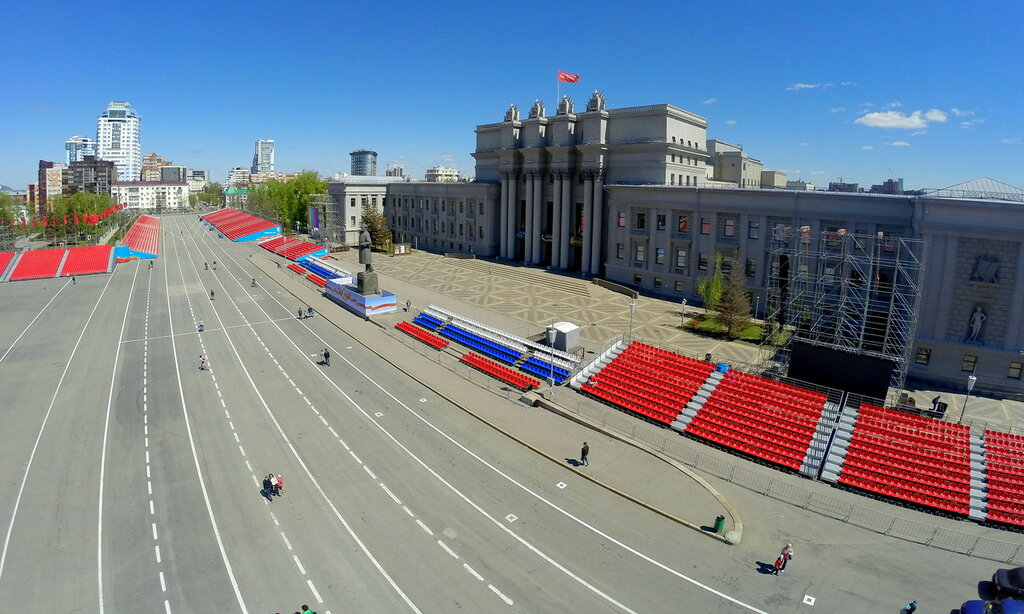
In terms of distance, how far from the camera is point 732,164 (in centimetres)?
8438

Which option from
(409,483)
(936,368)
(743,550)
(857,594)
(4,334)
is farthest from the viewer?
(4,334)

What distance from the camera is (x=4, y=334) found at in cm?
4728

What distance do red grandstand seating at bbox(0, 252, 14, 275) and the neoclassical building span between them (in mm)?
60182

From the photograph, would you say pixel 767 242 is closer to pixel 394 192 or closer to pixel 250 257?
pixel 394 192

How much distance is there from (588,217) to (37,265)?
268 feet

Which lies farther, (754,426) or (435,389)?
(435,389)

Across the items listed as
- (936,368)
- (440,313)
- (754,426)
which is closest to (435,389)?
(440,313)

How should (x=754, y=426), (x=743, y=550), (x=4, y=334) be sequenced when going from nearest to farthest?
(x=743, y=550), (x=754, y=426), (x=4, y=334)

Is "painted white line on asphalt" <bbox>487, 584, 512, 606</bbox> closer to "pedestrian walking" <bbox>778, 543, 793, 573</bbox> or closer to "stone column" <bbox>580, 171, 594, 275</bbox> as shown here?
"pedestrian walking" <bbox>778, 543, 793, 573</bbox>

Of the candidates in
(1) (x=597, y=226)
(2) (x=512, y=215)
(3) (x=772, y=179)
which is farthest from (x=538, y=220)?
(3) (x=772, y=179)

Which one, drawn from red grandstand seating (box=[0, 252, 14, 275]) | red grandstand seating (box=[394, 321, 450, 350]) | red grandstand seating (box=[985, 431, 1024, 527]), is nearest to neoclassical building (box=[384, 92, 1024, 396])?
red grandstand seating (box=[985, 431, 1024, 527])

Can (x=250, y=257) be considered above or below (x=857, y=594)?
above

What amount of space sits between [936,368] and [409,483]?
35064mm

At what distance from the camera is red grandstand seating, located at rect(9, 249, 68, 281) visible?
2945 inches
